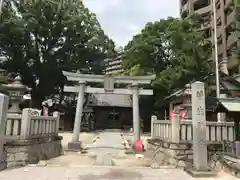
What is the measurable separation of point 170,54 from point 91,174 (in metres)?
24.8

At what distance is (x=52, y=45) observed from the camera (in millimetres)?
35750

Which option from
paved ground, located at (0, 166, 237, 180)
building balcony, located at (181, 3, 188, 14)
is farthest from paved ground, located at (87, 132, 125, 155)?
building balcony, located at (181, 3, 188, 14)

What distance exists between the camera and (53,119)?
14.4 m

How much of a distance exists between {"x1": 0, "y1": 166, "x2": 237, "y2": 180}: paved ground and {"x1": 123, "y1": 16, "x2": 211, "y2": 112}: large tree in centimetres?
1793

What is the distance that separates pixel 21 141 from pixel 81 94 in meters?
8.67

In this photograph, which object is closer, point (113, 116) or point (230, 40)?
point (230, 40)

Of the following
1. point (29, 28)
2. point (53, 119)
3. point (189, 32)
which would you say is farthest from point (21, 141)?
point (29, 28)

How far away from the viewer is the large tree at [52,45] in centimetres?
3275

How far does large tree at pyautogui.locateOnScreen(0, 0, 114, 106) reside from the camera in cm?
3275

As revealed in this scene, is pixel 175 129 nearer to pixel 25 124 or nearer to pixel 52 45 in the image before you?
pixel 25 124

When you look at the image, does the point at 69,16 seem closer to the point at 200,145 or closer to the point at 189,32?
the point at 189,32

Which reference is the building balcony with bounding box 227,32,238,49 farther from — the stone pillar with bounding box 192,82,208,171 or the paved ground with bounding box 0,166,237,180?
the paved ground with bounding box 0,166,237,180

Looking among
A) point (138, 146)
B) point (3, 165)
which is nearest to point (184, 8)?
point (138, 146)

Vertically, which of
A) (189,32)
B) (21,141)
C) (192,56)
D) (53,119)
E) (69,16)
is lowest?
(21,141)
